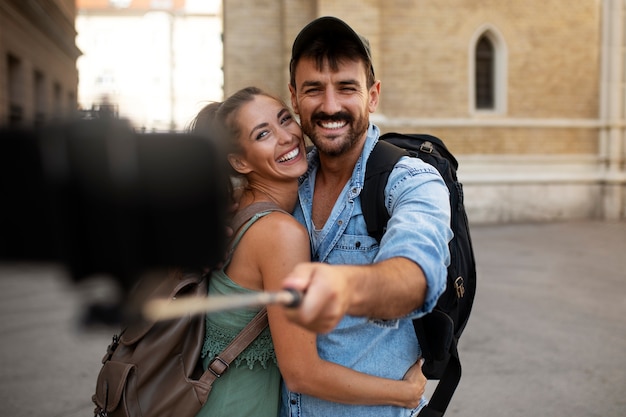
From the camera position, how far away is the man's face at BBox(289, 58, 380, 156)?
74.9 inches

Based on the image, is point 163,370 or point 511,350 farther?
point 511,350

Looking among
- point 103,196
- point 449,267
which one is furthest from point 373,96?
point 103,196

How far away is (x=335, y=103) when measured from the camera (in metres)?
1.90

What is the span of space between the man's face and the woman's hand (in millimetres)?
740

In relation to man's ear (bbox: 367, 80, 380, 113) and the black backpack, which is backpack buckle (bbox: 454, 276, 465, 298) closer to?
the black backpack

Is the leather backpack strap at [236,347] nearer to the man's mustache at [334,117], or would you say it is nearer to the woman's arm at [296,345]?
the woman's arm at [296,345]

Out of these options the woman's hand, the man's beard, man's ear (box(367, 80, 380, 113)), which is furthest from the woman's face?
the woman's hand

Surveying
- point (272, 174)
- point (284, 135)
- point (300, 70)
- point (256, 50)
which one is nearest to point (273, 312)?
point (272, 174)

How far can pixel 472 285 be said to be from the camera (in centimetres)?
192

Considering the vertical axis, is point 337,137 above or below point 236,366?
above

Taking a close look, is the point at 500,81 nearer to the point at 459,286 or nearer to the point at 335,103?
the point at 335,103

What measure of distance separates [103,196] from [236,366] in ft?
4.45

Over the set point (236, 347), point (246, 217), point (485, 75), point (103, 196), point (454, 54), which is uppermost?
point (454, 54)

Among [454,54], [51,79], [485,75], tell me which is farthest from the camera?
[485,75]
